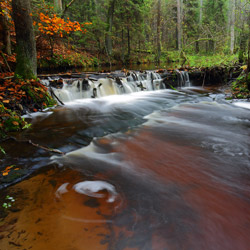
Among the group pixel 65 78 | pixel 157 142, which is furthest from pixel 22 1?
pixel 157 142

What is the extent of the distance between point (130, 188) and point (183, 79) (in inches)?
380

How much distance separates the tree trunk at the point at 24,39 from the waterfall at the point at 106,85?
141cm

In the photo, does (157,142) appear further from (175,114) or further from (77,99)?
(77,99)


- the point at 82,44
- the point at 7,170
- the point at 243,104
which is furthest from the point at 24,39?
the point at 82,44

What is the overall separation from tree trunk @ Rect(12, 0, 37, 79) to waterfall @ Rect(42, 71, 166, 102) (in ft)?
4.62

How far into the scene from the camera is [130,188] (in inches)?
94.6

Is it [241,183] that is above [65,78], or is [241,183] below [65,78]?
below

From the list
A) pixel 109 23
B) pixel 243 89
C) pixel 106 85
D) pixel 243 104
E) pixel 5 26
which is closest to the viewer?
pixel 5 26

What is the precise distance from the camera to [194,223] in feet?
6.09

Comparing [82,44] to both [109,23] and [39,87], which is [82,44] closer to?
[109,23]

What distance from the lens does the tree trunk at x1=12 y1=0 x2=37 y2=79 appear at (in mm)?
5078

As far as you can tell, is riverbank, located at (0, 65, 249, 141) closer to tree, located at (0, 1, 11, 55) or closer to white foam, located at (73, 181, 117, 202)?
tree, located at (0, 1, 11, 55)

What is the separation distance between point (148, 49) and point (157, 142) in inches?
917

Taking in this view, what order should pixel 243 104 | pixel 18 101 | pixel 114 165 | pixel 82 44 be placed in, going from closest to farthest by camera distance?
pixel 114 165, pixel 18 101, pixel 243 104, pixel 82 44
